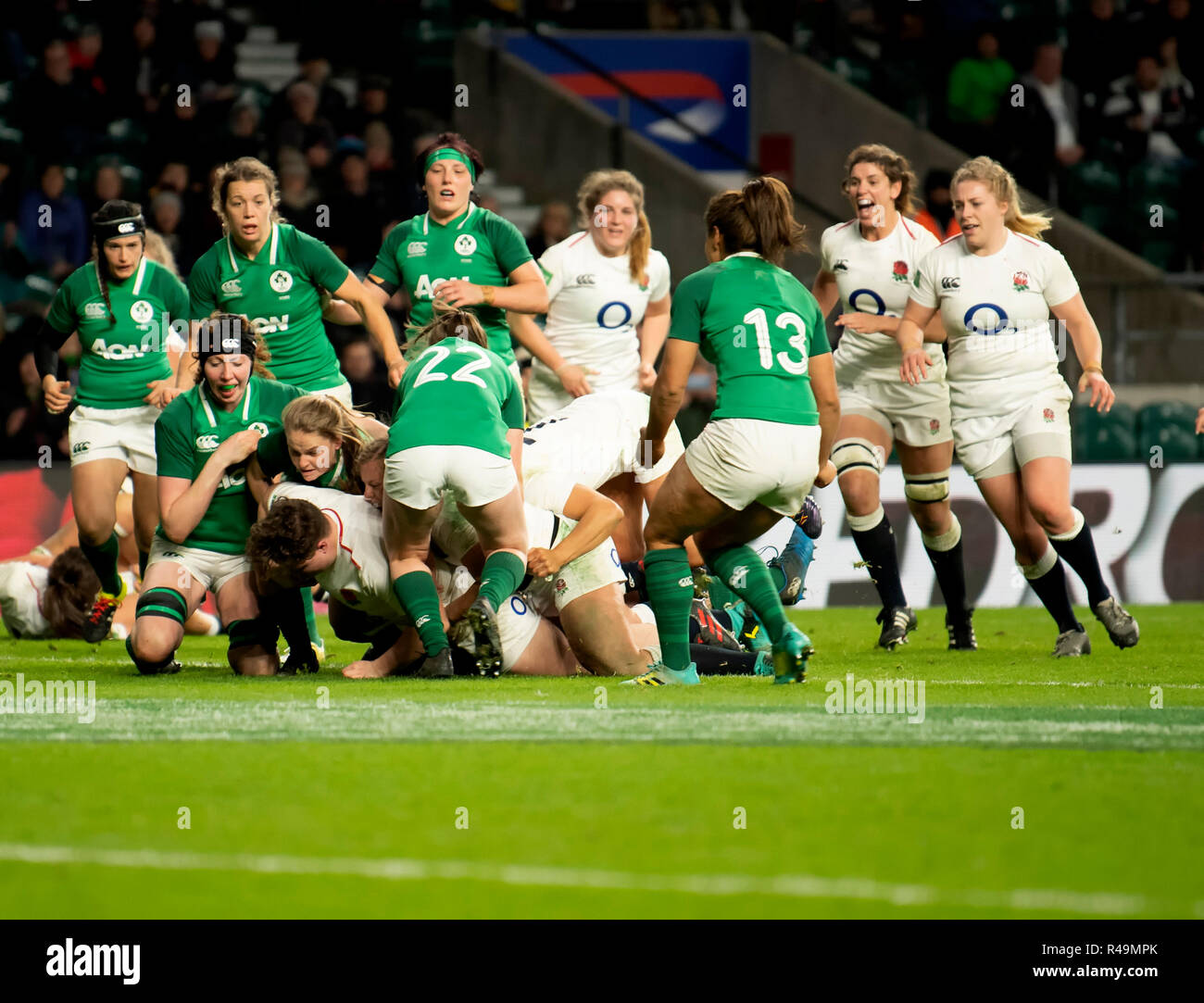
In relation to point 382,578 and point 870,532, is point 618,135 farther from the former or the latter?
point 382,578

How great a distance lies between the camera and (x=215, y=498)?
736cm

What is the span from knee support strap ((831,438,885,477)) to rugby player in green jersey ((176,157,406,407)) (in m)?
2.31

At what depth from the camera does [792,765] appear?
454cm

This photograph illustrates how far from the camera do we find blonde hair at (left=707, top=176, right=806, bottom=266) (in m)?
6.24

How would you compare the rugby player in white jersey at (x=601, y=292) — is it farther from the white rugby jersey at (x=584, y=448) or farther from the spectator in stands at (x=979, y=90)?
the spectator in stands at (x=979, y=90)

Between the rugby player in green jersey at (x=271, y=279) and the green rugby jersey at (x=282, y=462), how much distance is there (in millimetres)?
1068

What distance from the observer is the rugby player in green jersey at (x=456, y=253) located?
846 cm

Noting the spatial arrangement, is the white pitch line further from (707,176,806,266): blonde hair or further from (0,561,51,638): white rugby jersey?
(0,561,51,638): white rugby jersey

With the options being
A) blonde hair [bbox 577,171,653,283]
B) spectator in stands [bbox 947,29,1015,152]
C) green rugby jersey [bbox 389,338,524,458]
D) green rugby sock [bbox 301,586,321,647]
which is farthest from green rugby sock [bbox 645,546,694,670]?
spectator in stands [bbox 947,29,1015,152]

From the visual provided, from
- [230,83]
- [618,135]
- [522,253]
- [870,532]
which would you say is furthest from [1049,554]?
[230,83]

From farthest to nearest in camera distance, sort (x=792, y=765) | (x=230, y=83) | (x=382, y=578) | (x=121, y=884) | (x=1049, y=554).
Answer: (x=230, y=83)
(x=1049, y=554)
(x=382, y=578)
(x=792, y=765)
(x=121, y=884)

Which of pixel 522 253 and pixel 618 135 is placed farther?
pixel 618 135

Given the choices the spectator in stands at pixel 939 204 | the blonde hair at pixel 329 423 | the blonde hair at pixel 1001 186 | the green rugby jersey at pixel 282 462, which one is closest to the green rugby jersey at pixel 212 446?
the green rugby jersey at pixel 282 462

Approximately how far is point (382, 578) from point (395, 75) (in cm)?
981
